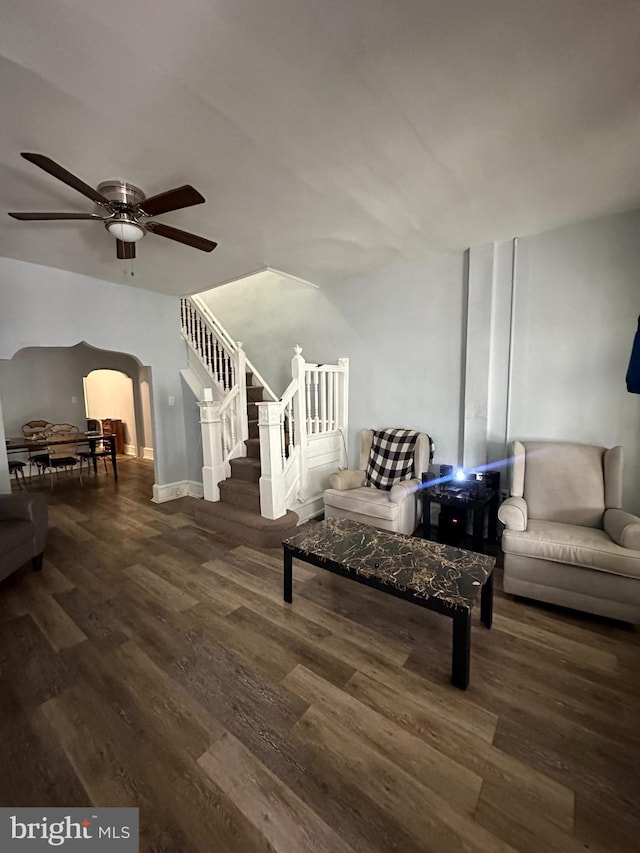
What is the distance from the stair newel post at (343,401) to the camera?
3979 mm

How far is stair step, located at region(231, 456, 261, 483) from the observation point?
3.74m

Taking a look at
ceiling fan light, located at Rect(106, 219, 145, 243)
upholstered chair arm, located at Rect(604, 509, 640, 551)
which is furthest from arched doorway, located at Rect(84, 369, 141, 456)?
upholstered chair arm, located at Rect(604, 509, 640, 551)

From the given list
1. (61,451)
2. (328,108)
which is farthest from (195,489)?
(328,108)

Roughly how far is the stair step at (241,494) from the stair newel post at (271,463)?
0.21m

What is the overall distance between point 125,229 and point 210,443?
2291mm

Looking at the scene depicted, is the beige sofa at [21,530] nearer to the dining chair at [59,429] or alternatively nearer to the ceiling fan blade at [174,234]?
the ceiling fan blade at [174,234]

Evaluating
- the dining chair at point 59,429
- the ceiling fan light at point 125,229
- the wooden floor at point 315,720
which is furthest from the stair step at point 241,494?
the dining chair at point 59,429

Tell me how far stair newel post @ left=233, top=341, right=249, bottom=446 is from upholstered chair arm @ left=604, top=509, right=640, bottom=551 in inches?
137

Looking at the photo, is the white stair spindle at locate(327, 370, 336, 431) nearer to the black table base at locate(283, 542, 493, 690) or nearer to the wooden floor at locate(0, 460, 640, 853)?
the wooden floor at locate(0, 460, 640, 853)

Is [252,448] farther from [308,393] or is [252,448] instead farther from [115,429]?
[115,429]

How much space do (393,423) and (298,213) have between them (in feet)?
7.35

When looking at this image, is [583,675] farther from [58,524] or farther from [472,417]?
[58,524]

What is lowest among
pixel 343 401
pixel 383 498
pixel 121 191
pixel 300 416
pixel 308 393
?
pixel 383 498

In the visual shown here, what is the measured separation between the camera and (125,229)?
2.03m
